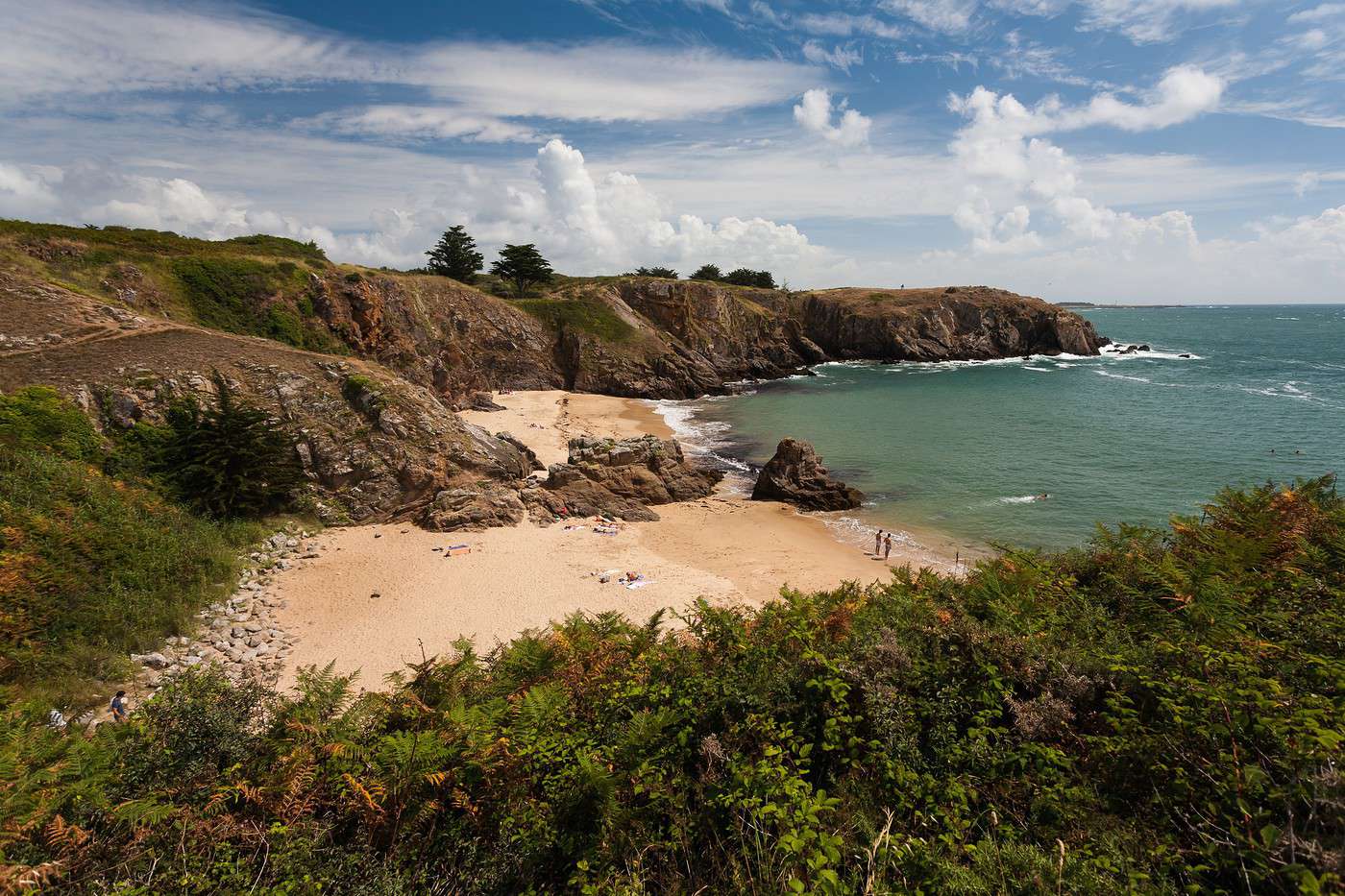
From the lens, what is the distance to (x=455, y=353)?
5103 centimetres

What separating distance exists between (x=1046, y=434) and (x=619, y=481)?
3414 cm

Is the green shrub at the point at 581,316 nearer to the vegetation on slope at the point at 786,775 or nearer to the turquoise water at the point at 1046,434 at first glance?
the turquoise water at the point at 1046,434

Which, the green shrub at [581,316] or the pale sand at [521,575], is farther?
the green shrub at [581,316]

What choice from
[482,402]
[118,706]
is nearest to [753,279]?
[482,402]

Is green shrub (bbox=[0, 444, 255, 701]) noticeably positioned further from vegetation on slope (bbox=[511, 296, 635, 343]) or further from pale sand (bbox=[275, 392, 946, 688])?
vegetation on slope (bbox=[511, 296, 635, 343])

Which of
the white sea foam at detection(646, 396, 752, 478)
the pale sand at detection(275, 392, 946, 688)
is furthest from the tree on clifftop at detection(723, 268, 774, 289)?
the pale sand at detection(275, 392, 946, 688)

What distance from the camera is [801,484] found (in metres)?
29.6

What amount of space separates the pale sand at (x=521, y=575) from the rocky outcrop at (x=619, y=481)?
51.6 inches

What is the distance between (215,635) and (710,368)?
59746 millimetres

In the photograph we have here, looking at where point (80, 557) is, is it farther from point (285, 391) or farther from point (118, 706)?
point (285, 391)

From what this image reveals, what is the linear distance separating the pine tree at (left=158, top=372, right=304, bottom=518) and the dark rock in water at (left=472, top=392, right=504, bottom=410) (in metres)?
26.1

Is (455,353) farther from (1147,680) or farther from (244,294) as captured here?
(1147,680)

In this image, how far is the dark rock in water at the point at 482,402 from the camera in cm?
4712

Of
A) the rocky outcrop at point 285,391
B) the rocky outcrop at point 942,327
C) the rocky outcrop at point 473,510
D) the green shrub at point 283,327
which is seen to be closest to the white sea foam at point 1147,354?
the rocky outcrop at point 942,327
